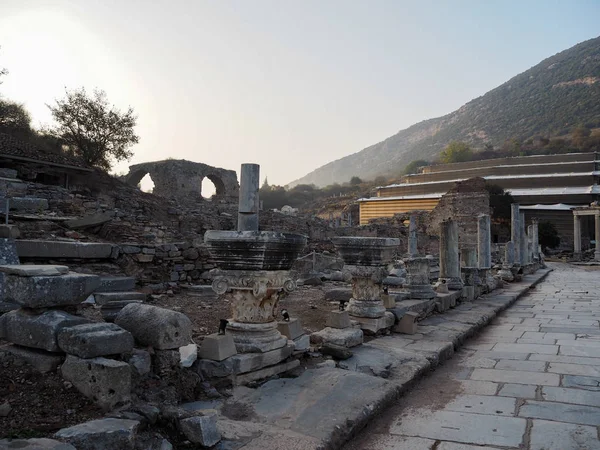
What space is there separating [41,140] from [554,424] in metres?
27.2

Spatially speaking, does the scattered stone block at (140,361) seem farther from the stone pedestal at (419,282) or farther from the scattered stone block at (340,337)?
the stone pedestal at (419,282)

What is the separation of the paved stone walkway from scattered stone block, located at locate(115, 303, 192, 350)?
4.83ft

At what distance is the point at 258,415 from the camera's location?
3150 mm

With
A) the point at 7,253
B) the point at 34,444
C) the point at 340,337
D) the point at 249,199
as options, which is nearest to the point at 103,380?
the point at 34,444

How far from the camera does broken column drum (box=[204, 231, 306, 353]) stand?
13.1ft

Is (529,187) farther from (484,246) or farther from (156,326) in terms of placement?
(156,326)

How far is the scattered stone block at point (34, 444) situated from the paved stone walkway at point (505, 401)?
6.13 feet

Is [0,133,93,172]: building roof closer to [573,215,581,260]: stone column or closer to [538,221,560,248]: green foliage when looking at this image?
[573,215,581,260]: stone column

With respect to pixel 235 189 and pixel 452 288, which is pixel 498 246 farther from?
pixel 452 288

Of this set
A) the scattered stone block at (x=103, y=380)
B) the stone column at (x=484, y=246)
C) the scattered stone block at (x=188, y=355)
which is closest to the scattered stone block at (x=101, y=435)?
the scattered stone block at (x=103, y=380)

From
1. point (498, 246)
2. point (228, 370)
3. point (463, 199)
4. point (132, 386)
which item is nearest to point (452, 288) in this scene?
point (228, 370)

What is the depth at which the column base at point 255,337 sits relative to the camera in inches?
155

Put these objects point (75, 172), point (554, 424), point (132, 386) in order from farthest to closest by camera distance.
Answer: point (75, 172) → point (554, 424) → point (132, 386)

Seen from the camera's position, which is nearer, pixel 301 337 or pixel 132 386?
pixel 132 386
